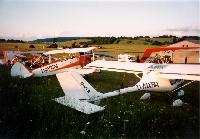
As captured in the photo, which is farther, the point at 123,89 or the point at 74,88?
the point at 123,89

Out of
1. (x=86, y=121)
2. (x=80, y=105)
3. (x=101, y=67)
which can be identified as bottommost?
(x=86, y=121)

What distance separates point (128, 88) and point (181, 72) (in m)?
2.10

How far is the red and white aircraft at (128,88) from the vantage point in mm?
6776

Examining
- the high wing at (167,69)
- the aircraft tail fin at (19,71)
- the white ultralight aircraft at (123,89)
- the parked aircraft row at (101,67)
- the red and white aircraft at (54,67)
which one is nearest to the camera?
the white ultralight aircraft at (123,89)

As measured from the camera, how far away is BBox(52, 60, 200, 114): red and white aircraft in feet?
22.2

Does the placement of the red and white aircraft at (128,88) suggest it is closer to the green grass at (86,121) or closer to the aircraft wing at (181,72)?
the aircraft wing at (181,72)

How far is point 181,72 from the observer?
9.93m

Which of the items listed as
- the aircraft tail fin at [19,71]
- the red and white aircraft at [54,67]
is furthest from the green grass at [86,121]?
the red and white aircraft at [54,67]

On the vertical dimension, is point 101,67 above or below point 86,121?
above

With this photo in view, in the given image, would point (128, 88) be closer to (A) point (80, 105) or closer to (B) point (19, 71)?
(A) point (80, 105)

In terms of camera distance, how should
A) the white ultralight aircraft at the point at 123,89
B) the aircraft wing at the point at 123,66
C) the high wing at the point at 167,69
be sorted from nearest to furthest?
the white ultralight aircraft at the point at 123,89, the high wing at the point at 167,69, the aircraft wing at the point at 123,66

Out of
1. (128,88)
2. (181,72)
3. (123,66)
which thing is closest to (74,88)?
(128,88)

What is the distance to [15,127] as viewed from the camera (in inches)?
250

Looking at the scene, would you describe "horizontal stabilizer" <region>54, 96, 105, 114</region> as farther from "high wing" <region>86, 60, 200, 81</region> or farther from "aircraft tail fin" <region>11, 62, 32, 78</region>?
"aircraft tail fin" <region>11, 62, 32, 78</region>
